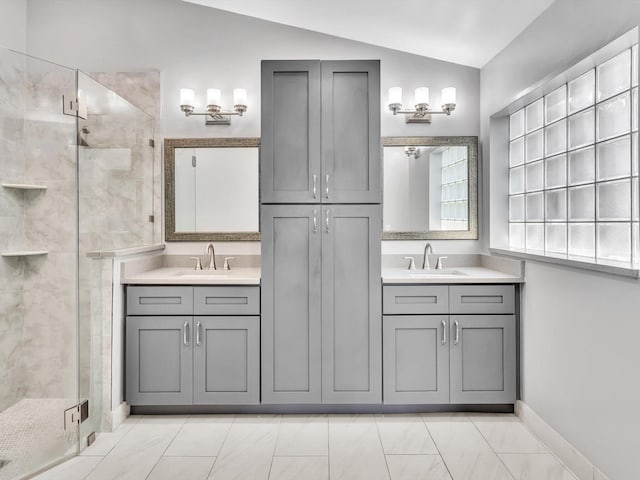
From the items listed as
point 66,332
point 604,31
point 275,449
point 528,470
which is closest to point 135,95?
point 66,332

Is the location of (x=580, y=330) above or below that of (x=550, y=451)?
→ above

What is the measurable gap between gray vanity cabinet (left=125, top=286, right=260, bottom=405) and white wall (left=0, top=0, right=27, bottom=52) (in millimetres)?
2147

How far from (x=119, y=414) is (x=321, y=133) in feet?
7.03

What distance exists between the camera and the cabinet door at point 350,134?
271 centimetres

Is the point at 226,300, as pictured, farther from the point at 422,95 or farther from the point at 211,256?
the point at 422,95

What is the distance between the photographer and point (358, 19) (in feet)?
9.96

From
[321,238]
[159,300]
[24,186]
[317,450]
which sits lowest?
[317,450]

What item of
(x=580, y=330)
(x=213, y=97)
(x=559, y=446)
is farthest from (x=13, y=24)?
(x=559, y=446)

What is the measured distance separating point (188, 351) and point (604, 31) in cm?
278

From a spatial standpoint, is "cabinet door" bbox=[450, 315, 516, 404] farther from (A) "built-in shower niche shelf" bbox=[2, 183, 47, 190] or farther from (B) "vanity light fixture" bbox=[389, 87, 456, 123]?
(A) "built-in shower niche shelf" bbox=[2, 183, 47, 190]

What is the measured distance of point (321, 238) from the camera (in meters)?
2.73

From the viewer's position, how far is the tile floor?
2117mm

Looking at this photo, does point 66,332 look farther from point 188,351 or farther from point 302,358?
point 302,358

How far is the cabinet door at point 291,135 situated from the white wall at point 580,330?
4.34 ft
